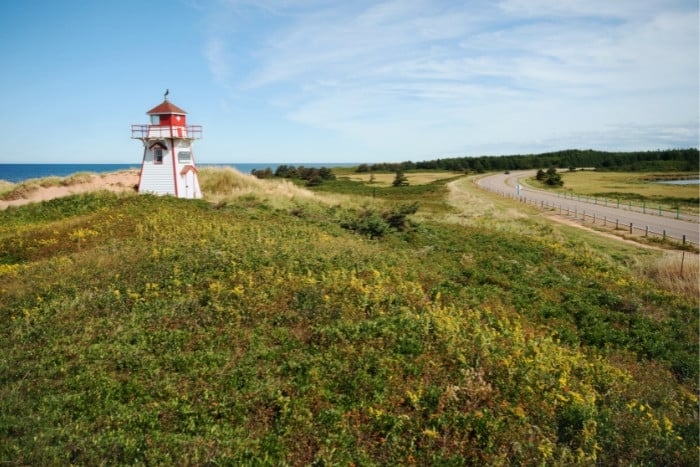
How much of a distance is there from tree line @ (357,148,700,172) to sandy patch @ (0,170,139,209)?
103m

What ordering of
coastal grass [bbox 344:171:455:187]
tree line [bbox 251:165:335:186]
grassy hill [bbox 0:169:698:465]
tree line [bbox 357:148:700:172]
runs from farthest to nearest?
tree line [bbox 357:148:700:172] → coastal grass [bbox 344:171:455:187] → tree line [bbox 251:165:335:186] → grassy hill [bbox 0:169:698:465]

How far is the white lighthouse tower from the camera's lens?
106 feet

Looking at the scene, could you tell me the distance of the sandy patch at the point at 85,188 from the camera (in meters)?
33.9

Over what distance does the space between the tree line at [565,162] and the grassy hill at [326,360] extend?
412 ft

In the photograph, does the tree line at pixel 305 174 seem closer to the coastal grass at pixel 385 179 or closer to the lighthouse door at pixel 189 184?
the coastal grass at pixel 385 179

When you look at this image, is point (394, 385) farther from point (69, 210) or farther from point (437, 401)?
point (69, 210)

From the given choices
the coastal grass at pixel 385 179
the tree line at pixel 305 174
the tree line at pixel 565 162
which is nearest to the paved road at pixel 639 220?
the tree line at pixel 305 174

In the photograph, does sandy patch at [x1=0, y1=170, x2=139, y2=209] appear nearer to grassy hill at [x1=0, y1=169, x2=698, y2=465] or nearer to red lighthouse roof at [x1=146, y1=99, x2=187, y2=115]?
red lighthouse roof at [x1=146, y1=99, x2=187, y2=115]

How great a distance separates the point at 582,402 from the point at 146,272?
38.5 ft

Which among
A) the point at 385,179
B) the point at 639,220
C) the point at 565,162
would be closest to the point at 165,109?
the point at 639,220

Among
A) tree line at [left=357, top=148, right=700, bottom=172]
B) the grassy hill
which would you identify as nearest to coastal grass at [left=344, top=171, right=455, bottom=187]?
tree line at [left=357, top=148, right=700, bottom=172]

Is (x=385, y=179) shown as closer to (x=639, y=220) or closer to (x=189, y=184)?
(x=639, y=220)

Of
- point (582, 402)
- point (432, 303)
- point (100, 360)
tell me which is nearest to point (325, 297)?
point (432, 303)

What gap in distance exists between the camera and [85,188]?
35656 millimetres
